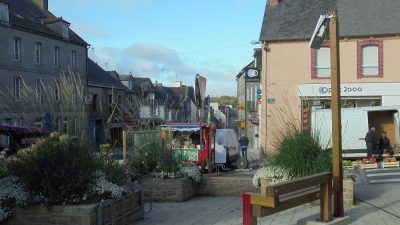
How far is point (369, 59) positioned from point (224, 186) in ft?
66.0

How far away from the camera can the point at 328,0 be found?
3222 centimetres

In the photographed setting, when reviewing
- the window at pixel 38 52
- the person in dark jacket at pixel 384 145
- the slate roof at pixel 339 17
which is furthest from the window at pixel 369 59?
the window at pixel 38 52

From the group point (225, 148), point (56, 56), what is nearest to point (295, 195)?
point (225, 148)

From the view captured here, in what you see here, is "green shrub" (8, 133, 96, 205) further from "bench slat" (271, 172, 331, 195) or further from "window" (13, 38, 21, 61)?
"window" (13, 38, 21, 61)

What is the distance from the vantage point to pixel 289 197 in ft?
23.6

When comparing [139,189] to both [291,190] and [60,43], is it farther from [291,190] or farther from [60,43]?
[60,43]

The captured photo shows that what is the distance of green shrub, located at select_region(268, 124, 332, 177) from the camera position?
32.4 ft

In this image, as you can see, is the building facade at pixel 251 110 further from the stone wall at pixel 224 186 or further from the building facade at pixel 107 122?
the building facade at pixel 107 122

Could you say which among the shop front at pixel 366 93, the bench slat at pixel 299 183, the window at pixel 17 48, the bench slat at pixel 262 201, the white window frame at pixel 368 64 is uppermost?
the window at pixel 17 48

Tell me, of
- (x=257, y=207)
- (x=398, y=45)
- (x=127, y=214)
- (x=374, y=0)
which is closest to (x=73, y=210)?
(x=127, y=214)

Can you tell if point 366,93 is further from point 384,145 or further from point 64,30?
point 64,30

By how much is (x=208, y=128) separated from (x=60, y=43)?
24.2 m

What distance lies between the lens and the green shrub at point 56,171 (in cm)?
752

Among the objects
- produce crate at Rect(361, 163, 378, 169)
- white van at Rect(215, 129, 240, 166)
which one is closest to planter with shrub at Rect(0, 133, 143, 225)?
produce crate at Rect(361, 163, 378, 169)
